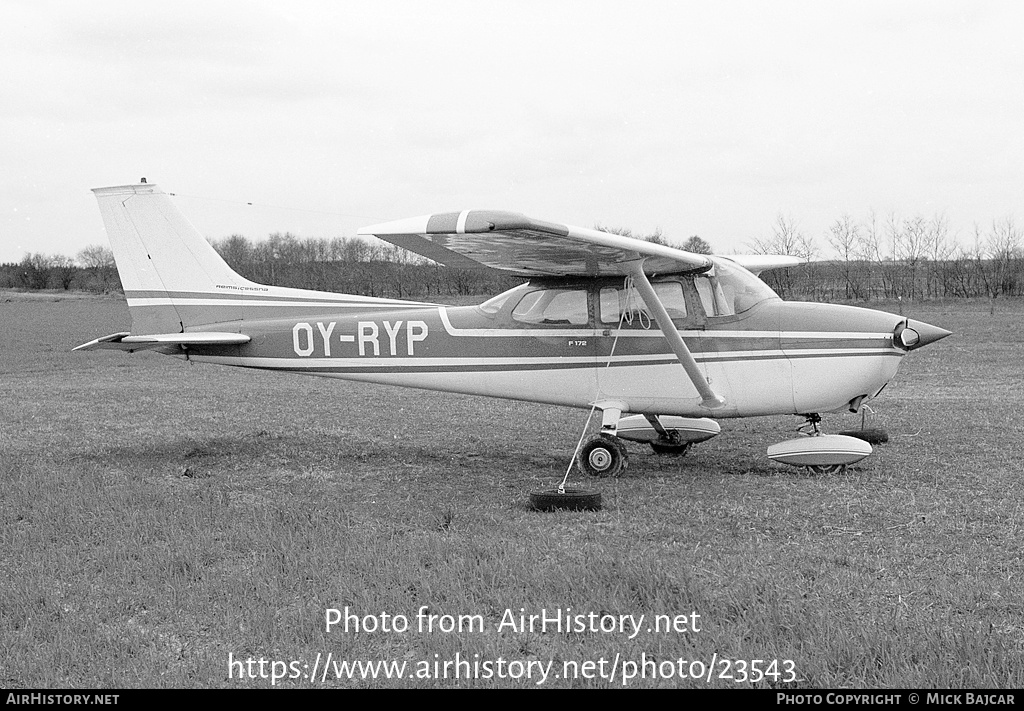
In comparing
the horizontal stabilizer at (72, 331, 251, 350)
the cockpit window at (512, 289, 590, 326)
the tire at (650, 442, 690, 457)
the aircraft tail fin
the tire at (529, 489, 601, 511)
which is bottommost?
the tire at (650, 442, 690, 457)

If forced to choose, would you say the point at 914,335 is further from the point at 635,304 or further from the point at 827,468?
the point at 635,304

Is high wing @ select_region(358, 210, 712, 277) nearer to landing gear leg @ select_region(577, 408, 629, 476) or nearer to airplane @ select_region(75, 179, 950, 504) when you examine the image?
airplane @ select_region(75, 179, 950, 504)

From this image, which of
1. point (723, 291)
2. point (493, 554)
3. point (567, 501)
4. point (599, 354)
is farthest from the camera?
point (599, 354)

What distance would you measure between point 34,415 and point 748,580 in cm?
1141

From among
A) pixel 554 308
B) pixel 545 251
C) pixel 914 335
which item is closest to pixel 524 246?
pixel 545 251

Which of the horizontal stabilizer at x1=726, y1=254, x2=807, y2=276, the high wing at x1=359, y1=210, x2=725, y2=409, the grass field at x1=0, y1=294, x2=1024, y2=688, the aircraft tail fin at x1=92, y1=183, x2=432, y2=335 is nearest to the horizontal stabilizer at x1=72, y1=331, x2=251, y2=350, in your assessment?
the aircraft tail fin at x1=92, y1=183, x2=432, y2=335

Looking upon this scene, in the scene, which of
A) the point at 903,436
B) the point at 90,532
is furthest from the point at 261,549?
the point at 903,436

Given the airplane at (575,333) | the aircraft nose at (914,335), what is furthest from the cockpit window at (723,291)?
the aircraft nose at (914,335)

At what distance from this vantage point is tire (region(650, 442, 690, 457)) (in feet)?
30.8

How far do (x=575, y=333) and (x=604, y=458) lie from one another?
133 cm

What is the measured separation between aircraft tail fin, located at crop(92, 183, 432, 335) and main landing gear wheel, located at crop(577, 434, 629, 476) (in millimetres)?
2919

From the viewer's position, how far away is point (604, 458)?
325 inches

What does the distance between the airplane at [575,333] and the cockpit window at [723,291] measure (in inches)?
0.5

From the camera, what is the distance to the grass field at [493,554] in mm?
3885
